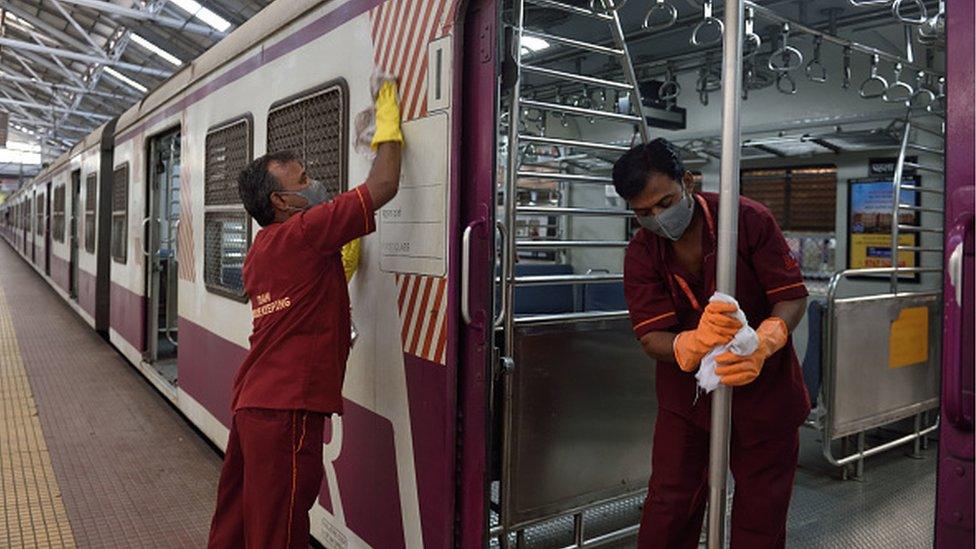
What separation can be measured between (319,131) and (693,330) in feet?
5.40

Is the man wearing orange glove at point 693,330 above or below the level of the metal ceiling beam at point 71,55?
below

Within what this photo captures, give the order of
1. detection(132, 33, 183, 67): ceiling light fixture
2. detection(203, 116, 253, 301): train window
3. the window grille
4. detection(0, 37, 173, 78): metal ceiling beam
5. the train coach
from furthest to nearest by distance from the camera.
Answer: the window grille → detection(132, 33, 183, 67): ceiling light fixture → detection(0, 37, 173, 78): metal ceiling beam → detection(203, 116, 253, 301): train window → the train coach

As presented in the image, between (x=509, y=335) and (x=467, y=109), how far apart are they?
2.71 ft

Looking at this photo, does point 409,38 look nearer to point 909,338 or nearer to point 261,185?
point 261,185

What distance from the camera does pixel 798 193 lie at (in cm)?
596

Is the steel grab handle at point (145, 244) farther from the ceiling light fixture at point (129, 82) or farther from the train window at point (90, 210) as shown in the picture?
the ceiling light fixture at point (129, 82)

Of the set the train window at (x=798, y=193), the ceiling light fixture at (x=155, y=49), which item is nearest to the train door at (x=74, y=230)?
the ceiling light fixture at (x=155, y=49)

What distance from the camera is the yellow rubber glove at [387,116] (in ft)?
7.15

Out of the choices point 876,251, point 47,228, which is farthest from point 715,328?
point 47,228

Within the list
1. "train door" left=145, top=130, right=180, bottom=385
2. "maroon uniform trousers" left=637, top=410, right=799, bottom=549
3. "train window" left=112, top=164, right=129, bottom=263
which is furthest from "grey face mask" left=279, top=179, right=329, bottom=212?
"train window" left=112, top=164, right=129, bottom=263

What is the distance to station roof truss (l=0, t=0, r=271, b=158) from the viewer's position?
34.0 ft

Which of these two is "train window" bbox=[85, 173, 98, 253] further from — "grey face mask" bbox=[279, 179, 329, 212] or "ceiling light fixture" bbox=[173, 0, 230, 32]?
"grey face mask" bbox=[279, 179, 329, 212]

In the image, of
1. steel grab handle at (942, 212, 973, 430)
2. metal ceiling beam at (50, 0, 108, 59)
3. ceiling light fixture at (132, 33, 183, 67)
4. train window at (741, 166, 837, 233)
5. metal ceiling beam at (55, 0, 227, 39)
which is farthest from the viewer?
ceiling light fixture at (132, 33, 183, 67)

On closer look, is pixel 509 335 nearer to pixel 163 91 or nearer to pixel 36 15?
pixel 163 91
